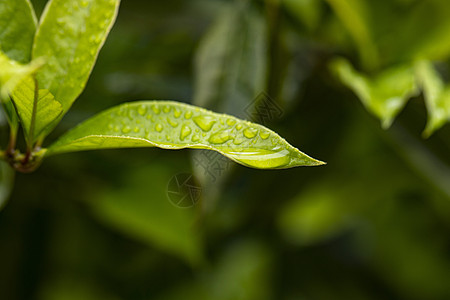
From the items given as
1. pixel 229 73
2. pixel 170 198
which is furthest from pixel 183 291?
pixel 229 73

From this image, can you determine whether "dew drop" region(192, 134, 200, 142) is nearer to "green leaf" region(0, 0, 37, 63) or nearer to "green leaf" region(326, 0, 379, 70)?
"green leaf" region(0, 0, 37, 63)

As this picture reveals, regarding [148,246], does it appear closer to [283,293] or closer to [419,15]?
[283,293]

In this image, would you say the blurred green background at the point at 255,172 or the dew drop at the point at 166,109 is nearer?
the dew drop at the point at 166,109

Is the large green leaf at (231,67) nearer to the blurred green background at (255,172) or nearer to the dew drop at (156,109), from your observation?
the blurred green background at (255,172)

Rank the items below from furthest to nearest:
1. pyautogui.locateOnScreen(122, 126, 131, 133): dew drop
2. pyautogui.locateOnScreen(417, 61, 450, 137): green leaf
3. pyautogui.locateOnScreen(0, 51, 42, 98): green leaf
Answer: pyautogui.locateOnScreen(417, 61, 450, 137): green leaf < pyautogui.locateOnScreen(122, 126, 131, 133): dew drop < pyautogui.locateOnScreen(0, 51, 42, 98): green leaf

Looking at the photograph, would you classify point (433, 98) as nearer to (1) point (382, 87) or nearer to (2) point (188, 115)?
(1) point (382, 87)

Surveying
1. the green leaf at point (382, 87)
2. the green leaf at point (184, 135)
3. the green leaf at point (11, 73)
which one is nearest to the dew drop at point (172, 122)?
the green leaf at point (184, 135)

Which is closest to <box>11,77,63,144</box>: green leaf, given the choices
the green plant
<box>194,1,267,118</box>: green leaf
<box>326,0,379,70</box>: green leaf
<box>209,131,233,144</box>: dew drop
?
the green plant
